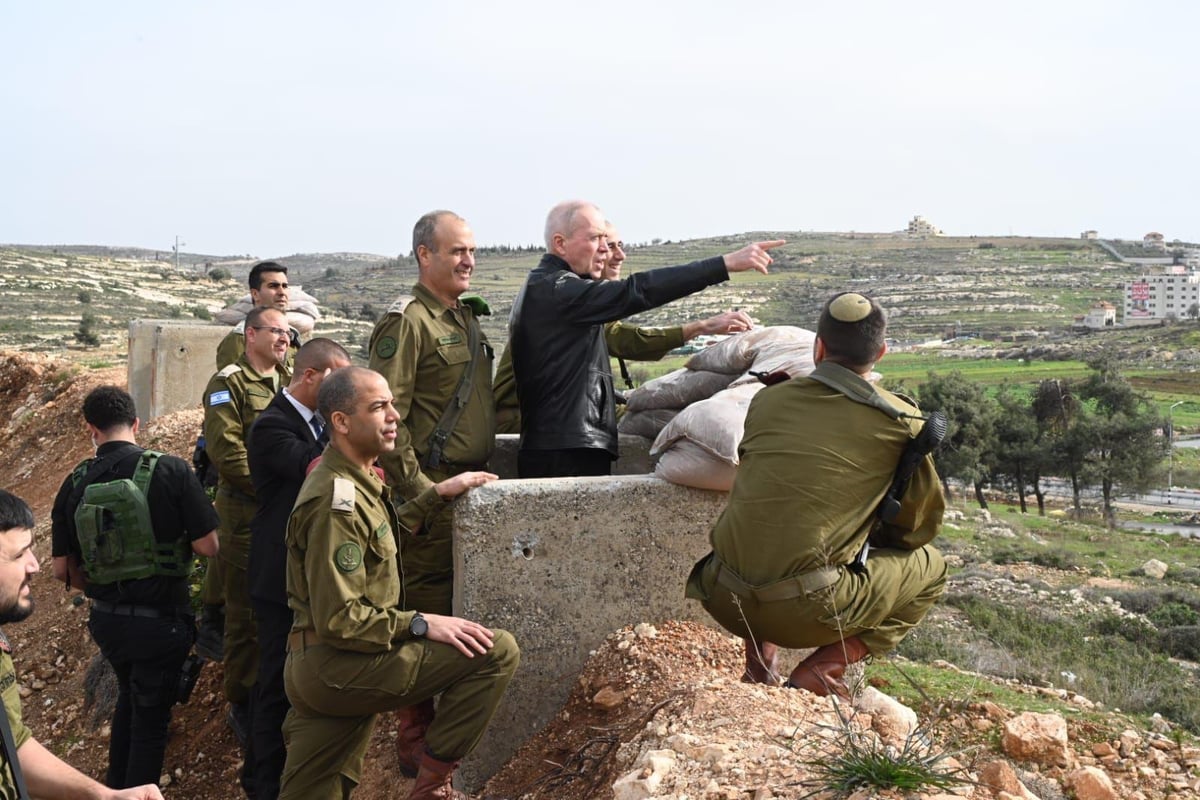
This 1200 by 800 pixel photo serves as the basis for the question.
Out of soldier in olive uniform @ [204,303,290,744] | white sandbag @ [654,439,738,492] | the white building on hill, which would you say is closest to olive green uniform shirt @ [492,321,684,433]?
white sandbag @ [654,439,738,492]

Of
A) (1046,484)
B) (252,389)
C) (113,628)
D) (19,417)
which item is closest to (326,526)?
(113,628)

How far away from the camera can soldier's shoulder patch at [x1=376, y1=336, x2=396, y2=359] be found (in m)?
4.35

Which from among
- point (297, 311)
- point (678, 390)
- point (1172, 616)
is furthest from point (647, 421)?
point (1172, 616)

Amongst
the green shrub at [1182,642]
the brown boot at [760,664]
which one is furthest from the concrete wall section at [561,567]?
the green shrub at [1182,642]

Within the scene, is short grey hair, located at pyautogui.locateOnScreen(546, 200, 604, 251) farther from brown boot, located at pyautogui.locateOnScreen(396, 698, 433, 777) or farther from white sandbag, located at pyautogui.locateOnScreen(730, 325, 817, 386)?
brown boot, located at pyautogui.locateOnScreen(396, 698, 433, 777)

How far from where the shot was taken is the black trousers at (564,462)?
473 centimetres

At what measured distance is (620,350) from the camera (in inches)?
208

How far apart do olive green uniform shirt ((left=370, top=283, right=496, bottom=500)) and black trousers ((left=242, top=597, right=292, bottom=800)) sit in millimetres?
647

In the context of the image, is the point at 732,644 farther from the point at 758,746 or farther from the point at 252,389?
the point at 252,389

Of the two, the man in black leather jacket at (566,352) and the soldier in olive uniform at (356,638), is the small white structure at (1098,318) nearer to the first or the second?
the man in black leather jacket at (566,352)

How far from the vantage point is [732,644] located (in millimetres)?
4527

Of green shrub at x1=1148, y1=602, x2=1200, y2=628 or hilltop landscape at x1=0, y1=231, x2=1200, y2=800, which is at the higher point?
hilltop landscape at x1=0, y1=231, x2=1200, y2=800

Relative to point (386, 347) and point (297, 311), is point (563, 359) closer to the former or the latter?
point (386, 347)

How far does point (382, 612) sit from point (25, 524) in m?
1.07
